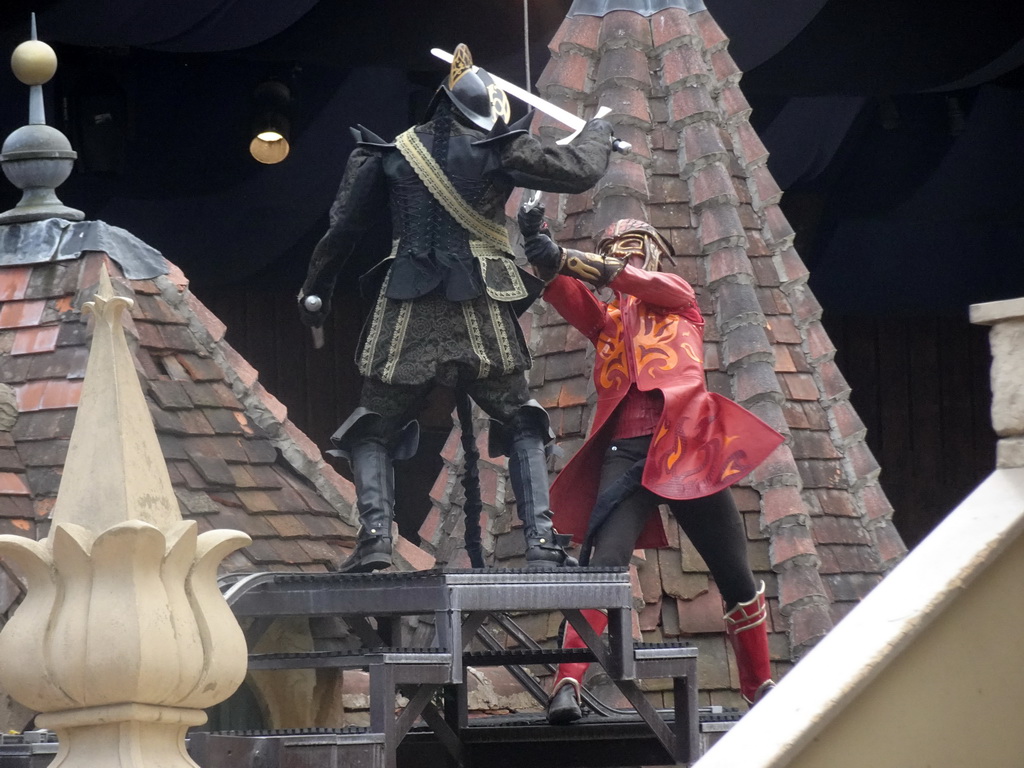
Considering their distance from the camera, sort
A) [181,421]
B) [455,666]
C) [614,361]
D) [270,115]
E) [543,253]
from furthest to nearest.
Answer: [270,115] < [181,421] < [614,361] < [543,253] < [455,666]

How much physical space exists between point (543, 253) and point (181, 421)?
78.3 inches

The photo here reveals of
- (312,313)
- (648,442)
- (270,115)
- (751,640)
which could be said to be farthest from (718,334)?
(270,115)

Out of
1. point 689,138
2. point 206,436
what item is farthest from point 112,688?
point 689,138

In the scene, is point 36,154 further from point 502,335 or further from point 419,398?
point 502,335

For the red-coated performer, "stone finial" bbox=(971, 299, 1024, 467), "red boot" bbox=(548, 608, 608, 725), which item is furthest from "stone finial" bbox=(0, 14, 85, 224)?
"stone finial" bbox=(971, 299, 1024, 467)

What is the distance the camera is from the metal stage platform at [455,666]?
5047mm

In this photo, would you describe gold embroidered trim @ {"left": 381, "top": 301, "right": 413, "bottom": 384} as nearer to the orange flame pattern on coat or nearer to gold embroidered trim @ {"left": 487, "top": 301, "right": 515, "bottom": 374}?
gold embroidered trim @ {"left": 487, "top": 301, "right": 515, "bottom": 374}

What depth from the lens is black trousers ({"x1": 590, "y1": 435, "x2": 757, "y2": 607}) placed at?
5930 millimetres

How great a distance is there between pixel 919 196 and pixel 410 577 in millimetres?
7234

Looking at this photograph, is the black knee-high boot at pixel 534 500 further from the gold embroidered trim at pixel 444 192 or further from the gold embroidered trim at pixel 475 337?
the gold embroidered trim at pixel 444 192

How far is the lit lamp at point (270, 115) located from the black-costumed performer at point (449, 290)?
4.05 meters

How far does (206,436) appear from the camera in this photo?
7141 millimetres

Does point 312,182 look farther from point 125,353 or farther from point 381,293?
point 125,353

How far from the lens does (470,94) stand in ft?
19.1
